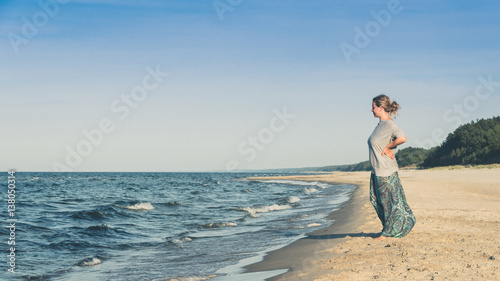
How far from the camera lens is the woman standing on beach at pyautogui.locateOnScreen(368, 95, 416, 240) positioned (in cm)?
629

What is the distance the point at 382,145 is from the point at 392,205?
3.19 ft

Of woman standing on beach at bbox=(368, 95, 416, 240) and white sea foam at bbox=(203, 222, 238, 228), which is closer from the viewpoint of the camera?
woman standing on beach at bbox=(368, 95, 416, 240)

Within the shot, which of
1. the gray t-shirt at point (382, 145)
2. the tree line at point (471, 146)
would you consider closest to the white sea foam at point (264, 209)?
the gray t-shirt at point (382, 145)

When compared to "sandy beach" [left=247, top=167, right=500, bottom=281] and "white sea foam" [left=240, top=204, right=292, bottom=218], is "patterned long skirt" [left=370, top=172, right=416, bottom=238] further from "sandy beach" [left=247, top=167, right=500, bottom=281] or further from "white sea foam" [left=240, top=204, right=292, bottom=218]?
"white sea foam" [left=240, top=204, right=292, bottom=218]

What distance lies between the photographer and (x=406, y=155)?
10475 cm

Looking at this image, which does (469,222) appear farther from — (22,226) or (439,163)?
(439,163)

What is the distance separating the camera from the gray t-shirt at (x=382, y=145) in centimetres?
625

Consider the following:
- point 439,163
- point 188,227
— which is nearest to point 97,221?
point 188,227

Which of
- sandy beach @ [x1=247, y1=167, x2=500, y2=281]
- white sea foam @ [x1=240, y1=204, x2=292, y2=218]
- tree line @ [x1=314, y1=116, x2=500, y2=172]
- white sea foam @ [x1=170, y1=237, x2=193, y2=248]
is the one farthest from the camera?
tree line @ [x1=314, y1=116, x2=500, y2=172]

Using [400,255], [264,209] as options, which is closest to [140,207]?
[264,209]

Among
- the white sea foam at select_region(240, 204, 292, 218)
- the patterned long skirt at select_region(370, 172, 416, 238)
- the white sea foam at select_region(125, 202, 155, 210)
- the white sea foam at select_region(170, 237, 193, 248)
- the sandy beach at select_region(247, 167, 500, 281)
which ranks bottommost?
the white sea foam at select_region(240, 204, 292, 218)

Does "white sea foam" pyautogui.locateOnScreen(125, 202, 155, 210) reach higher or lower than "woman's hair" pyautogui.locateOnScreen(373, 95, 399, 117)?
lower

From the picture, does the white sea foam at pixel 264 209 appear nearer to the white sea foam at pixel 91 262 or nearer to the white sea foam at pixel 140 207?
the white sea foam at pixel 140 207

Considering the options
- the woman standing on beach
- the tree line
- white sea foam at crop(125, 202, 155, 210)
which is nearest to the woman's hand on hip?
the woman standing on beach
